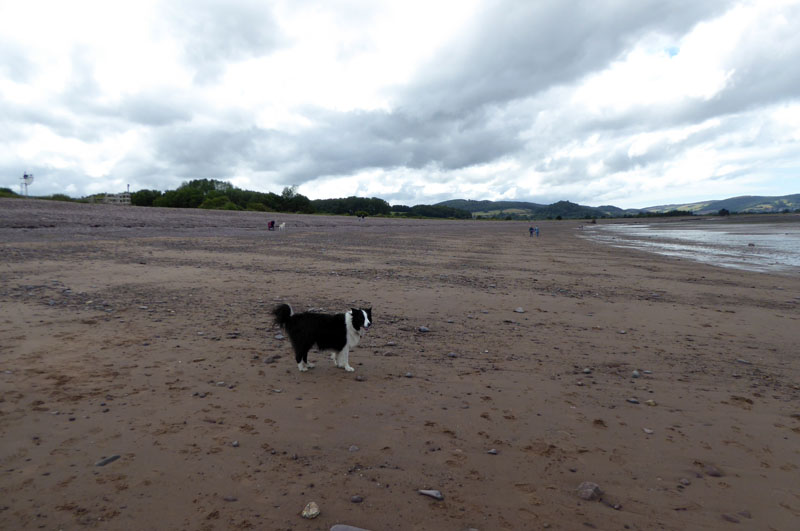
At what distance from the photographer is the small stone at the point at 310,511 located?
3.09 metres

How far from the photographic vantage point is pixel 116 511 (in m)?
3.09

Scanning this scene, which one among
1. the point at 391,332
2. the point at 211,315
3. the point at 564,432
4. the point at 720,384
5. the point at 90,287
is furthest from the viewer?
the point at 90,287

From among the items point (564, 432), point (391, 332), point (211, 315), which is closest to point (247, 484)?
point (564, 432)

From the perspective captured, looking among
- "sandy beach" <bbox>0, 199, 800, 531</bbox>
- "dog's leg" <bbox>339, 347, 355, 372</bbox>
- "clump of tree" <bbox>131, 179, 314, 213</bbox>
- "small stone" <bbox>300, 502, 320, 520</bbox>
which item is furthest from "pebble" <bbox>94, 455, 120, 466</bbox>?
"clump of tree" <bbox>131, 179, 314, 213</bbox>

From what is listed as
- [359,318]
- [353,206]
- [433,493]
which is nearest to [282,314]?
[359,318]

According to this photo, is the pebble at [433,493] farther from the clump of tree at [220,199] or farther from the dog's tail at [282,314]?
the clump of tree at [220,199]

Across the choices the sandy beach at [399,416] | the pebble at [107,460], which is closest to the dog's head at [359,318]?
the sandy beach at [399,416]

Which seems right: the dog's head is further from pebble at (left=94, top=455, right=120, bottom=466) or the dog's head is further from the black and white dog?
pebble at (left=94, top=455, right=120, bottom=466)

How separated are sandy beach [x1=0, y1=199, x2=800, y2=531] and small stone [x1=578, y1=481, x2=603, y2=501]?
0.09ft

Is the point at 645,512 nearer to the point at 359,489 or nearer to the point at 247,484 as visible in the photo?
the point at 359,489

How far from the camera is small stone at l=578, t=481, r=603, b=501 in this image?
338 centimetres

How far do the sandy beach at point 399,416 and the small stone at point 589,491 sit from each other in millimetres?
27

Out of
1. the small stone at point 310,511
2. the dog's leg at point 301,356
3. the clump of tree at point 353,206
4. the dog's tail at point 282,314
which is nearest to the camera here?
the small stone at point 310,511

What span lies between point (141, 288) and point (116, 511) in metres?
8.85
